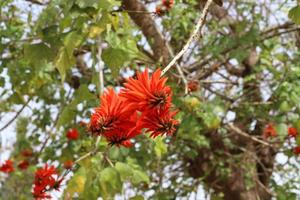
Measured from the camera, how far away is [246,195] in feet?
14.9

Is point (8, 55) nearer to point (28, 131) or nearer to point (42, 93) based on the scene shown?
point (42, 93)

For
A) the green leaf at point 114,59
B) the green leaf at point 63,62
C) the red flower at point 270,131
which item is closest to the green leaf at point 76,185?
the green leaf at point 63,62

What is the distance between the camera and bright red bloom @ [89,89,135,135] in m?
0.86

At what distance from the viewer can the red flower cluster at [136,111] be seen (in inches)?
32.4

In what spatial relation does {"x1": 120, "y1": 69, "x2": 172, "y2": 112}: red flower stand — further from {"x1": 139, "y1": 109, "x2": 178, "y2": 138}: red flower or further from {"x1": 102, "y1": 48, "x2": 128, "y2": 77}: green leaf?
{"x1": 102, "y1": 48, "x2": 128, "y2": 77}: green leaf

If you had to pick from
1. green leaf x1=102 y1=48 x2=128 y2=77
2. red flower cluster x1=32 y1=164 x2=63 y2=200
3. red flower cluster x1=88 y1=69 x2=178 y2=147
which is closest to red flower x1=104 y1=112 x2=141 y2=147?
red flower cluster x1=88 y1=69 x2=178 y2=147

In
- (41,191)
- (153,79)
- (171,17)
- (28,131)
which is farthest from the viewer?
(28,131)

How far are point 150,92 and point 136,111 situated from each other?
0.06 m

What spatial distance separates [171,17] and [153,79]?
2.49m

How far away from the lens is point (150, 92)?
820 millimetres

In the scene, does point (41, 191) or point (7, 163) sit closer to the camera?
point (41, 191)

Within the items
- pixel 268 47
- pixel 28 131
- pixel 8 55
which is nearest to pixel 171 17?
pixel 268 47

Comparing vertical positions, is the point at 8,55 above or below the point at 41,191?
above

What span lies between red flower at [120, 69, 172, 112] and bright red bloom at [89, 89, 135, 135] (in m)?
0.04
